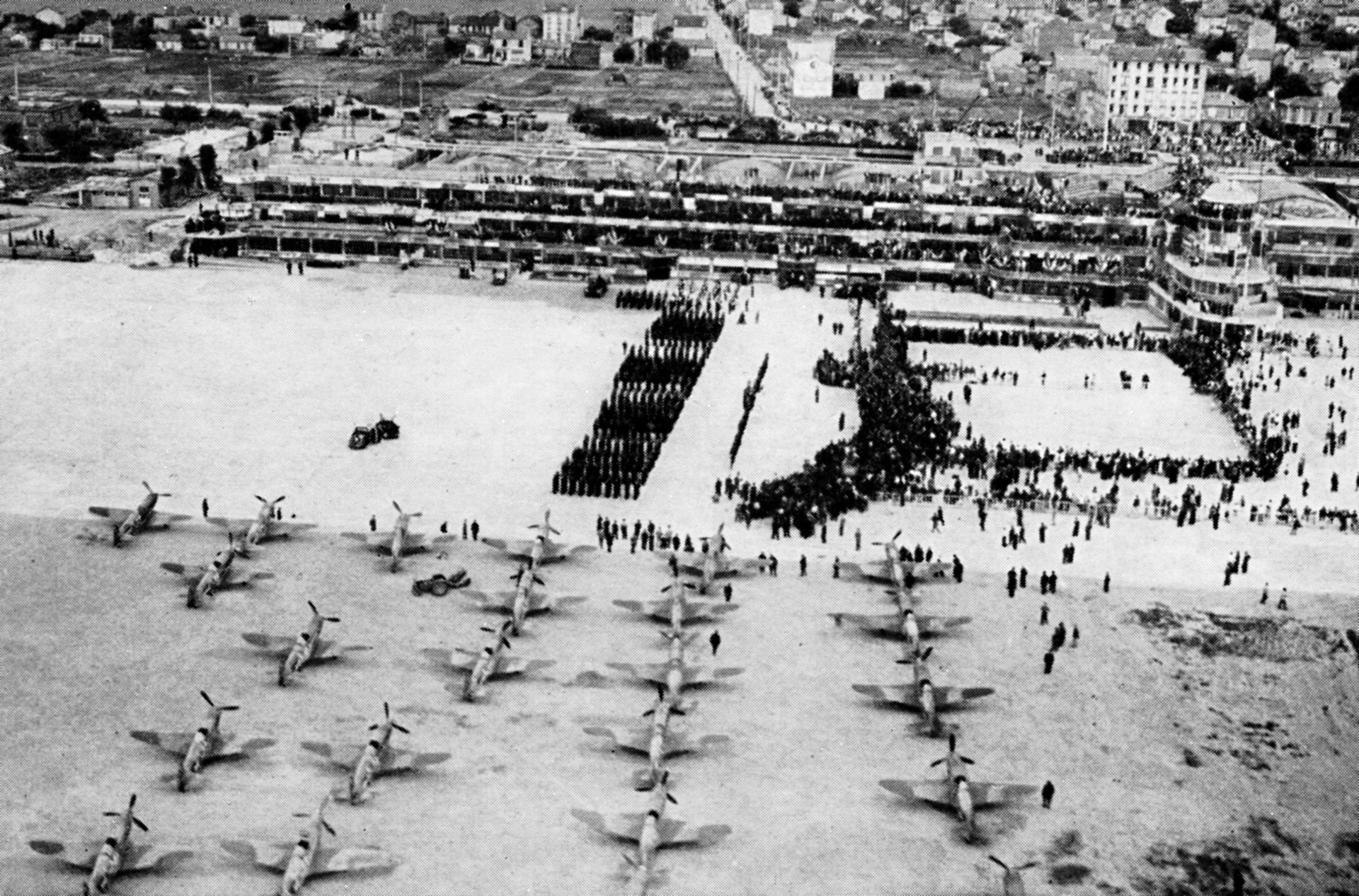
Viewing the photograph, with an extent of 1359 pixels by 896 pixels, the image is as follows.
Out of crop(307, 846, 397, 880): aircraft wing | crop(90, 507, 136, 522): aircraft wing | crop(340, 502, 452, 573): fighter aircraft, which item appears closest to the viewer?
crop(307, 846, 397, 880): aircraft wing

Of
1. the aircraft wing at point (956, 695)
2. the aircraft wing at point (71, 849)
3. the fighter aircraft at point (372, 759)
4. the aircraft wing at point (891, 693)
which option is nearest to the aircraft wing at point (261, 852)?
the fighter aircraft at point (372, 759)

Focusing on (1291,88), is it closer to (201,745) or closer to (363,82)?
(363,82)

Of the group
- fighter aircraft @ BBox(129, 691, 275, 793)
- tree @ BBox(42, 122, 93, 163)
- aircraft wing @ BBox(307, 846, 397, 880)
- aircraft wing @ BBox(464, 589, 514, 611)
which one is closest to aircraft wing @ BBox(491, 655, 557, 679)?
aircraft wing @ BBox(464, 589, 514, 611)

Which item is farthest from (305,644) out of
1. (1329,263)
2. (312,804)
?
(1329,263)

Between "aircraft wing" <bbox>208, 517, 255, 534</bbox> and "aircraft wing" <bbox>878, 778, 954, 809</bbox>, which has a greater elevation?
"aircraft wing" <bbox>208, 517, 255, 534</bbox>

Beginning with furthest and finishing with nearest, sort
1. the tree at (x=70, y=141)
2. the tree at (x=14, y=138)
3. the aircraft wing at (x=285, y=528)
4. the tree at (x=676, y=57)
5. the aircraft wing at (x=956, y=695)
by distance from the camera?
the tree at (x=676, y=57), the tree at (x=14, y=138), the tree at (x=70, y=141), the aircraft wing at (x=285, y=528), the aircraft wing at (x=956, y=695)

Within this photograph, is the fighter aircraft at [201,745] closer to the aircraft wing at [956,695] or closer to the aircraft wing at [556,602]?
the aircraft wing at [556,602]

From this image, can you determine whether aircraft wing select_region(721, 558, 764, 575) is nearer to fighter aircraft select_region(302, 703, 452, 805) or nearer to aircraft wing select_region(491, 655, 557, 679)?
aircraft wing select_region(491, 655, 557, 679)

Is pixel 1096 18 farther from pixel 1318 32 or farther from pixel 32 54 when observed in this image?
pixel 32 54
